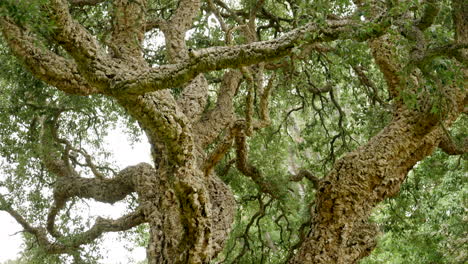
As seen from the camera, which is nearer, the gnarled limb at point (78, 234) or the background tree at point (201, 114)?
the background tree at point (201, 114)

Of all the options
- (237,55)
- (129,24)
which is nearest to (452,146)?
(237,55)

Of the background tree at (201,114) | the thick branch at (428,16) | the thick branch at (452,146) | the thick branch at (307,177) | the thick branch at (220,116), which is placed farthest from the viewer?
the thick branch at (307,177)

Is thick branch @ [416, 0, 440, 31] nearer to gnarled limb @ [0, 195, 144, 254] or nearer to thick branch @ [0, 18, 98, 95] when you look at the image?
thick branch @ [0, 18, 98, 95]

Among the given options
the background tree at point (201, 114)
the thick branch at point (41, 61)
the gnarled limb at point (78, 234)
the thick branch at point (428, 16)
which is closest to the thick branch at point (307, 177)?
the background tree at point (201, 114)

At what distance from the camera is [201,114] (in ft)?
22.9

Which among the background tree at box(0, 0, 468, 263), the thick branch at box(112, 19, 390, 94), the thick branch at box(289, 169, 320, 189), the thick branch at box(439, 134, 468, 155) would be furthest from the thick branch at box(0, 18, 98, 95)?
the thick branch at box(439, 134, 468, 155)

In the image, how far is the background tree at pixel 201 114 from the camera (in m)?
4.30

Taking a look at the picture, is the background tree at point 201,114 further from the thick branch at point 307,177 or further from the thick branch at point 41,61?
the thick branch at point 307,177

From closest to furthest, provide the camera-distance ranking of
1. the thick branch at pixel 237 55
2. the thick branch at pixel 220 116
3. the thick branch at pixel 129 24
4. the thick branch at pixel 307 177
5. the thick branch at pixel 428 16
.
Answer: 1. the thick branch at pixel 237 55
2. the thick branch at pixel 428 16
3. the thick branch at pixel 129 24
4. the thick branch at pixel 220 116
5. the thick branch at pixel 307 177

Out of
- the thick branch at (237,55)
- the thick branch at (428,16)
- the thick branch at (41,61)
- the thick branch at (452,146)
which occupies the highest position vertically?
the thick branch at (41,61)

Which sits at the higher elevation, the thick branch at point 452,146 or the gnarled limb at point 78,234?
the gnarled limb at point 78,234

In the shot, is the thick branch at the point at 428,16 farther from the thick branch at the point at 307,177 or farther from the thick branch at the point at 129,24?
the thick branch at the point at 307,177

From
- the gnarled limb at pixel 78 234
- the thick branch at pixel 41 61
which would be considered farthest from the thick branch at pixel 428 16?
the gnarled limb at pixel 78 234

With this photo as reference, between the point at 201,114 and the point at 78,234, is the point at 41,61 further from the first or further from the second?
the point at 78,234
